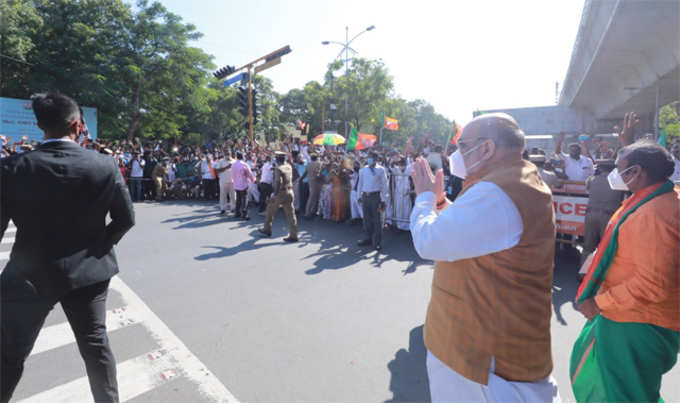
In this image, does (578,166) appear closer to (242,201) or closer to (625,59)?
(242,201)

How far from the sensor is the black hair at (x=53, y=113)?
219 cm

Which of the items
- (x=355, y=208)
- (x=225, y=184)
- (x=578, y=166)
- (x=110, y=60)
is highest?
(x=110, y=60)

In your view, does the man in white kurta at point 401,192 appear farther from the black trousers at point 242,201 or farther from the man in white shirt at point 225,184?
the man in white shirt at point 225,184

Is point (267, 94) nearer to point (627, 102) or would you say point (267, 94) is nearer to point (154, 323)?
point (627, 102)

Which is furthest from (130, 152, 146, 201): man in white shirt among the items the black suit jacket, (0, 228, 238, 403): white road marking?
the black suit jacket

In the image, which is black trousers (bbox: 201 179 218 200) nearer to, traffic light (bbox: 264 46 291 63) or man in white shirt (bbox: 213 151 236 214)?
man in white shirt (bbox: 213 151 236 214)

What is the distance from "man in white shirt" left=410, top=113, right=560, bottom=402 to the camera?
1.48 meters

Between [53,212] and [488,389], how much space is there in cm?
246

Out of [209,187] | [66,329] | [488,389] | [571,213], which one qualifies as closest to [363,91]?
[209,187]

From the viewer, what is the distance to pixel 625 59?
1508 centimetres

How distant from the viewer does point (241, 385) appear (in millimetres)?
2881

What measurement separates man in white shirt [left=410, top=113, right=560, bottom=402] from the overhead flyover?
12.0 metres

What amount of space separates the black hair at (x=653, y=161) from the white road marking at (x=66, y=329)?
184 inches

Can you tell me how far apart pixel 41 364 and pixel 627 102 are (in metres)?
26.5
